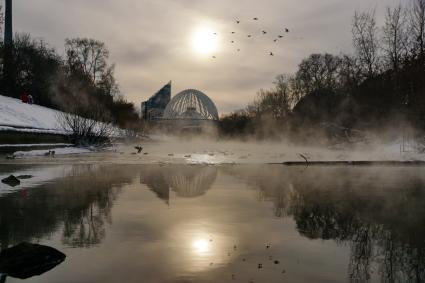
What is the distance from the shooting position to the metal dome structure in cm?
15057

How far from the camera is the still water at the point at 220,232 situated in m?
5.47

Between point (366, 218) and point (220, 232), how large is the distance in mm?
3327

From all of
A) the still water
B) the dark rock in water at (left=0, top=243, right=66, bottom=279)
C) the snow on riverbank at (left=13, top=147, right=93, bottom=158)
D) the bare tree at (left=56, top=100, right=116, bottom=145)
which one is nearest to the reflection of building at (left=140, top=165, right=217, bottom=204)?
the still water

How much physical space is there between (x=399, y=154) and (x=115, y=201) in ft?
90.5

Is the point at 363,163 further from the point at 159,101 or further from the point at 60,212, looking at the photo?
the point at 159,101

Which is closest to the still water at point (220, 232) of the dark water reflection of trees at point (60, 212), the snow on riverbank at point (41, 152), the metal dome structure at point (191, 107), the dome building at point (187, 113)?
the dark water reflection of trees at point (60, 212)

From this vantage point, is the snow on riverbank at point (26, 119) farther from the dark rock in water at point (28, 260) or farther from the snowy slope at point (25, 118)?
the dark rock in water at point (28, 260)

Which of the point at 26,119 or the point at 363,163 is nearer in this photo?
the point at 363,163

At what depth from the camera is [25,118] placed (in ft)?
138

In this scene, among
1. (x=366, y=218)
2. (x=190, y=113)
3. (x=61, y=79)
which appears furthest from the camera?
(x=190, y=113)

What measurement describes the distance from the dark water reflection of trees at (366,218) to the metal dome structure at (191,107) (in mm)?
134185

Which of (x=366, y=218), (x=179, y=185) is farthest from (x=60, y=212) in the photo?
(x=366, y=218)

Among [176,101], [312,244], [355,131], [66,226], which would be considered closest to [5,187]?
[66,226]

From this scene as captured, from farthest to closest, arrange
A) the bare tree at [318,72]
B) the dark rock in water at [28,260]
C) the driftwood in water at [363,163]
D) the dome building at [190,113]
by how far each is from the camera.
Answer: the dome building at [190,113] → the bare tree at [318,72] → the driftwood in water at [363,163] → the dark rock in water at [28,260]
